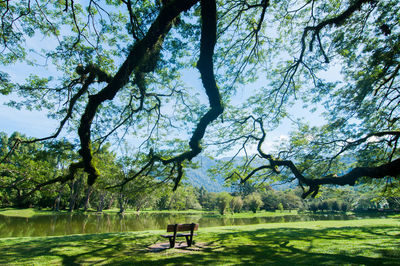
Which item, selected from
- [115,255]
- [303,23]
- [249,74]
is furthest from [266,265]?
[303,23]

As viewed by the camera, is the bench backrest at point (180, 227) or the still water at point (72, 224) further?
the still water at point (72, 224)

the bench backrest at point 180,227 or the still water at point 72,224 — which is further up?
the bench backrest at point 180,227

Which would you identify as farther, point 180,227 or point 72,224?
point 72,224

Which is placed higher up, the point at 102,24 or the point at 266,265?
the point at 102,24

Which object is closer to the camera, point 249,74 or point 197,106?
point 249,74

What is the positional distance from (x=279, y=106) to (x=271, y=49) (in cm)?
299

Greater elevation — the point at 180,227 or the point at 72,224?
the point at 180,227

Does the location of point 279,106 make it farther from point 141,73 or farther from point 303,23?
point 141,73

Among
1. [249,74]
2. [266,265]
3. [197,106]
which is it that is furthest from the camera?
[197,106]

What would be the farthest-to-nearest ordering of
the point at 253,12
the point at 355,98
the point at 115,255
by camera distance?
the point at 355,98
the point at 253,12
the point at 115,255

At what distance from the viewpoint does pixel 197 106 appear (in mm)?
10883

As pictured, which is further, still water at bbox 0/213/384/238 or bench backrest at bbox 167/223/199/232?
still water at bbox 0/213/384/238

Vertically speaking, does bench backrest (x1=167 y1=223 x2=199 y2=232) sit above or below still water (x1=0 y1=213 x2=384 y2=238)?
above

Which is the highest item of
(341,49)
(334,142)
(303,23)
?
(303,23)
